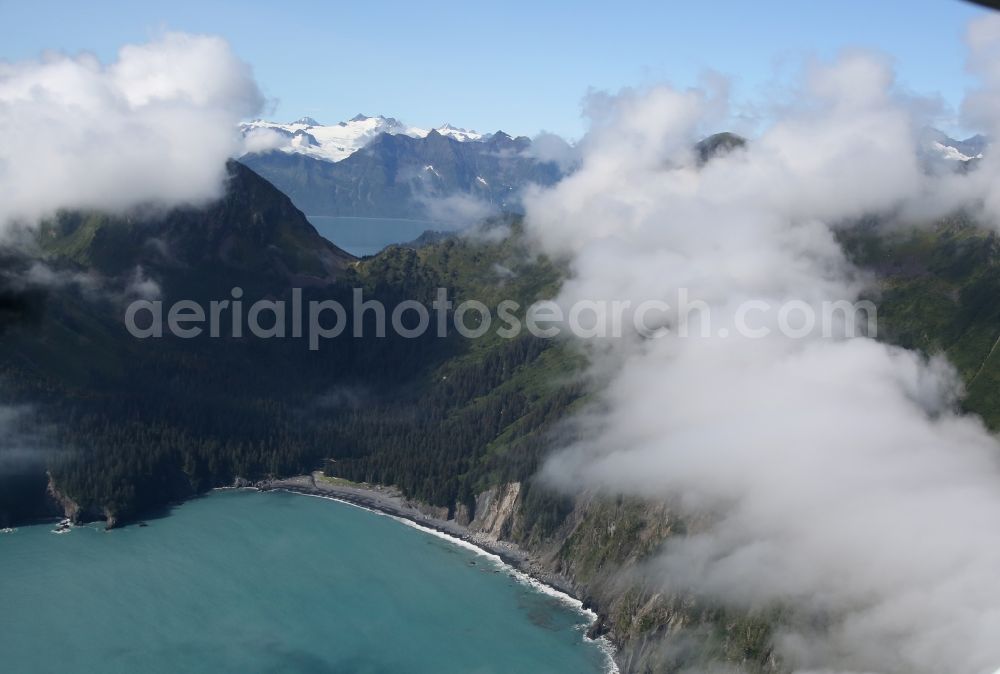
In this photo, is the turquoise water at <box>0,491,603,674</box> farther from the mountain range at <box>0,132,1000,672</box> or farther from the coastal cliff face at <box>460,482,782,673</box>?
the mountain range at <box>0,132,1000,672</box>

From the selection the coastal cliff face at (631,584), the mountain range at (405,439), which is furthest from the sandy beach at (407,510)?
the mountain range at (405,439)

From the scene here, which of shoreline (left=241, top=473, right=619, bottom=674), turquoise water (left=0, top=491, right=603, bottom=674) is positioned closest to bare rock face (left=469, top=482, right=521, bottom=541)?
shoreline (left=241, top=473, right=619, bottom=674)

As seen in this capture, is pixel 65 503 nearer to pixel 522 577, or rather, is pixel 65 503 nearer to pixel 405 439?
pixel 405 439

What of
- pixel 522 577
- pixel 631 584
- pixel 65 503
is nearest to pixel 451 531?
pixel 522 577

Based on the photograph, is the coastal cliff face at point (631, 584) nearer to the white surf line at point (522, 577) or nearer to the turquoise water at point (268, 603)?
the white surf line at point (522, 577)

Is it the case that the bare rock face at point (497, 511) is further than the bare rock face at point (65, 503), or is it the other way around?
the bare rock face at point (497, 511)

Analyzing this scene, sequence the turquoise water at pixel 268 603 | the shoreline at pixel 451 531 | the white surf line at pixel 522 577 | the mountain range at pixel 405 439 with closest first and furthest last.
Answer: the turquoise water at pixel 268 603 → the white surf line at pixel 522 577 → the shoreline at pixel 451 531 → the mountain range at pixel 405 439
